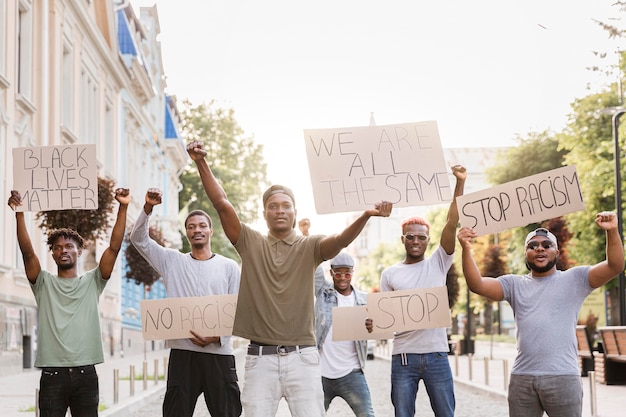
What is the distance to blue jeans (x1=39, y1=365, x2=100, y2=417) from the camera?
7.05 metres

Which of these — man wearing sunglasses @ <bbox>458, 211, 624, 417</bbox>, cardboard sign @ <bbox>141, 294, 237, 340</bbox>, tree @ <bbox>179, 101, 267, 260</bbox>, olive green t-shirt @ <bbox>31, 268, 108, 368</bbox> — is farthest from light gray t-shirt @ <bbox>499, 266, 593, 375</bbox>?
tree @ <bbox>179, 101, 267, 260</bbox>

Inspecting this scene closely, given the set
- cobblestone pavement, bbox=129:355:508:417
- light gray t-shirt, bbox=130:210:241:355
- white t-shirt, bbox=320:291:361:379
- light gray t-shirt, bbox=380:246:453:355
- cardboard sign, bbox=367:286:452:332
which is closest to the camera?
cardboard sign, bbox=367:286:452:332

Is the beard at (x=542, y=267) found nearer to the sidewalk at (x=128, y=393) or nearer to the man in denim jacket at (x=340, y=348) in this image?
the man in denim jacket at (x=340, y=348)

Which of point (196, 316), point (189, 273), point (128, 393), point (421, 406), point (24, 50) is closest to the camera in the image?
point (196, 316)

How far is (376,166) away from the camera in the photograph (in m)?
7.14

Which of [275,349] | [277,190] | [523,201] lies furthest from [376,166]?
[275,349]

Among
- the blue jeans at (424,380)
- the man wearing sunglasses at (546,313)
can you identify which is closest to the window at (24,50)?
the blue jeans at (424,380)

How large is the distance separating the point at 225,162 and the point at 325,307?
50958 mm

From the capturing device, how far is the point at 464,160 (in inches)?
4508

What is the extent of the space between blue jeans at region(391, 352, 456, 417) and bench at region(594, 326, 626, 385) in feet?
41.4

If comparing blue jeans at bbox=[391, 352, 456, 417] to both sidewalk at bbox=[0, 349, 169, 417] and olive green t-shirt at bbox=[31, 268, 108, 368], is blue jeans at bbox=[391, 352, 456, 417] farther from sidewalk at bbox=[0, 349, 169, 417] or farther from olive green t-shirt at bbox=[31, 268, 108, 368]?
sidewalk at bbox=[0, 349, 169, 417]

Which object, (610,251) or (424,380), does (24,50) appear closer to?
(424,380)

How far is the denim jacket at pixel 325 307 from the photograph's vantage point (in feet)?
28.8

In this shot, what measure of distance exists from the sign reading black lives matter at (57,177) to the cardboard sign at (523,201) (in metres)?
2.85
